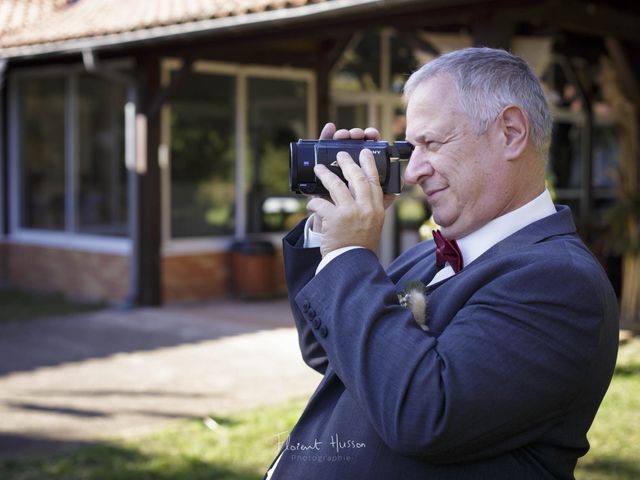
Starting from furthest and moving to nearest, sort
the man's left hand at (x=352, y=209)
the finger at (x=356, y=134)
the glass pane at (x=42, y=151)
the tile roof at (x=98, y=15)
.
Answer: the glass pane at (x=42, y=151) < the tile roof at (x=98, y=15) < the finger at (x=356, y=134) < the man's left hand at (x=352, y=209)

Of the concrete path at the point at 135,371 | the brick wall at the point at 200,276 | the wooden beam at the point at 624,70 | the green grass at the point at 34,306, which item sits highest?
the wooden beam at the point at 624,70

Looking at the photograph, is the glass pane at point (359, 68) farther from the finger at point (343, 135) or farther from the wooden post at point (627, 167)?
the finger at point (343, 135)

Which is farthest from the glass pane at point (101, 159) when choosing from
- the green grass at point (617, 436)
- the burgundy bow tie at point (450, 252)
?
the burgundy bow tie at point (450, 252)

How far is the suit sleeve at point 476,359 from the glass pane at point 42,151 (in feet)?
31.9

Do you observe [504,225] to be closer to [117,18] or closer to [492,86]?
[492,86]

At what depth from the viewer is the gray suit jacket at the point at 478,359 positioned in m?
1.39

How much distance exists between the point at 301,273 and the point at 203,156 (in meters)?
8.08

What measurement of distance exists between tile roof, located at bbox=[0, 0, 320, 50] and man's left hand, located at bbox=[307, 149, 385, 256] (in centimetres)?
517

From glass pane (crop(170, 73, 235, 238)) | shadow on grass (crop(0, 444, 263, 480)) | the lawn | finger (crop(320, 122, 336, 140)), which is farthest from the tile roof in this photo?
finger (crop(320, 122, 336, 140))

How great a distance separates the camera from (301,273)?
188 centimetres

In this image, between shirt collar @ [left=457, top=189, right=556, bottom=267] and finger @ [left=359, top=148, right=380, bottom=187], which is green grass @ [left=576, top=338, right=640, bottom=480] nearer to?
shirt collar @ [left=457, top=189, right=556, bottom=267]

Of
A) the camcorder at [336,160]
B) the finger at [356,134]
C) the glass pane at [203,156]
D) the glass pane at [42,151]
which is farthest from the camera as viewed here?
the glass pane at [42,151]

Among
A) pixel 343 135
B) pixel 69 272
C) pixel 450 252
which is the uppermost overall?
pixel 343 135

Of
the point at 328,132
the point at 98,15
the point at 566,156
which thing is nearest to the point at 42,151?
the point at 98,15
